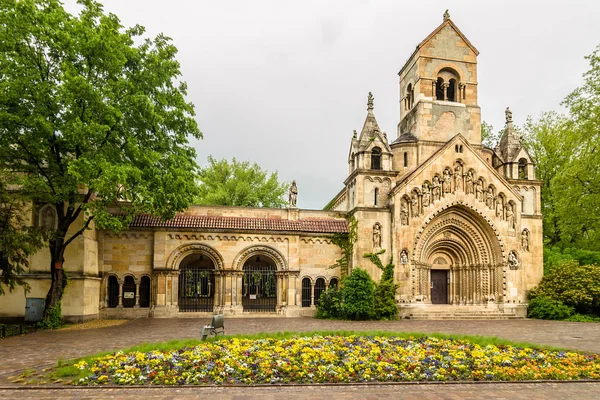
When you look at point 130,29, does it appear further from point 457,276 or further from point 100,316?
point 457,276

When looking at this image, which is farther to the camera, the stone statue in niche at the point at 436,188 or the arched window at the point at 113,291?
the stone statue in niche at the point at 436,188

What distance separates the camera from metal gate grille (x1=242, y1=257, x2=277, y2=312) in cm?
2922

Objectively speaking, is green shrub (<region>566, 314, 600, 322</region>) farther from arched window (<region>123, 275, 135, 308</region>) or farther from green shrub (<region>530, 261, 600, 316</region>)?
arched window (<region>123, 275, 135, 308</region>)

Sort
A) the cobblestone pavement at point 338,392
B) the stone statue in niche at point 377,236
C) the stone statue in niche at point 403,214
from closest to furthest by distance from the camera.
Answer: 1. the cobblestone pavement at point 338,392
2. the stone statue in niche at point 377,236
3. the stone statue in niche at point 403,214

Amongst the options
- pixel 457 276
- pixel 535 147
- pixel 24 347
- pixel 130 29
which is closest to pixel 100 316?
pixel 24 347

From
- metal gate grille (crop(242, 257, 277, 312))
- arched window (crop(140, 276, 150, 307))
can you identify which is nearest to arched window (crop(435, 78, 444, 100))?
metal gate grille (crop(242, 257, 277, 312))

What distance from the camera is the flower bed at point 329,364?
10633 mm

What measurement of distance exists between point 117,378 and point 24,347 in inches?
281

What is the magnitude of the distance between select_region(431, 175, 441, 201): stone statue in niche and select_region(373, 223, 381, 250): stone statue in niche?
3.99 metres

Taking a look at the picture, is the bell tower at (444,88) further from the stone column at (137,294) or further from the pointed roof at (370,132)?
the stone column at (137,294)

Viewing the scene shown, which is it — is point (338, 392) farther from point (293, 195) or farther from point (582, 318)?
point (582, 318)

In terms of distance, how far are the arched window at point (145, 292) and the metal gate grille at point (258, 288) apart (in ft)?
18.5

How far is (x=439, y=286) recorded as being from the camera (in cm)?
3145

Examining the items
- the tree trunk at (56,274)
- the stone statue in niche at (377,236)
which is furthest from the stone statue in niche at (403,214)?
the tree trunk at (56,274)
